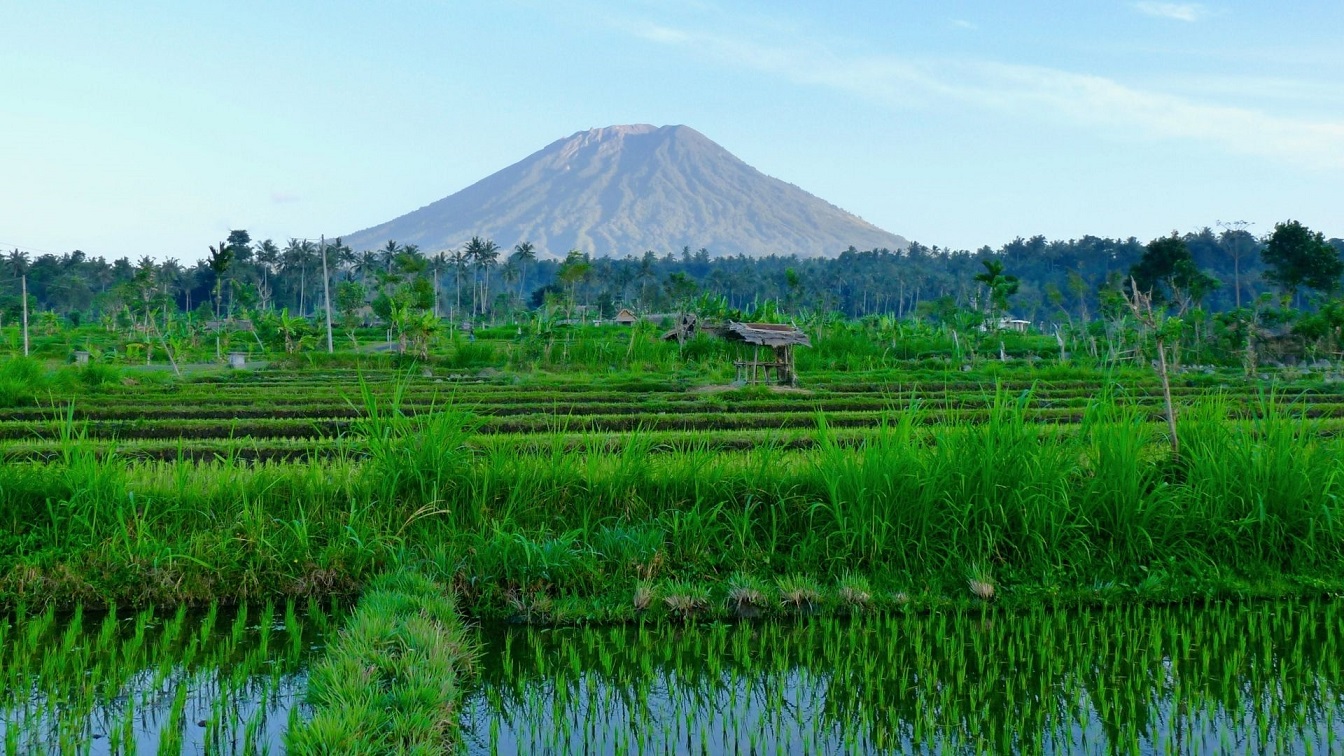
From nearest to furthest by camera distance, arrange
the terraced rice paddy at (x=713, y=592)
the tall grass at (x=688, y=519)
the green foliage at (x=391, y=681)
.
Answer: the green foliage at (x=391, y=681), the terraced rice paddy at (x=713, y=592), the tall grass at (x=688, y=519)

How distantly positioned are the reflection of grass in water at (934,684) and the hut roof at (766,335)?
14.8m

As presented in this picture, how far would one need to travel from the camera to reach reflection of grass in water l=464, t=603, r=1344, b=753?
3.69 m

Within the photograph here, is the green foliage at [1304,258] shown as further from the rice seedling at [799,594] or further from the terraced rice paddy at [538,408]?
the rice seedling at [799,594]

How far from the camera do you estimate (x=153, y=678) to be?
423 centimetres

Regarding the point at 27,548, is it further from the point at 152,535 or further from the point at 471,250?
the point at 471,250

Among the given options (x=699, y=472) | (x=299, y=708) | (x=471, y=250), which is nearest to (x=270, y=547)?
(x=299, y=708)

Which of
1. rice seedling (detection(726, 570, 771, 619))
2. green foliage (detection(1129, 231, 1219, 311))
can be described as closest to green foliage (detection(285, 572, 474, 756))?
rice seedling (detection(726, 570, 771, 619))

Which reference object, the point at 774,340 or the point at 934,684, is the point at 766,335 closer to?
the point at 774,340

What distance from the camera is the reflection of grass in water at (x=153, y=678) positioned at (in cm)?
365

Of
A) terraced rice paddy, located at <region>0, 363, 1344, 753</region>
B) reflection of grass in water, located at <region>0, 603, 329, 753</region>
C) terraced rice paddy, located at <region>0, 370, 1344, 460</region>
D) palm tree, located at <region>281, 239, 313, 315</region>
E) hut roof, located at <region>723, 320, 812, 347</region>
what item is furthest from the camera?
palm tree, located at <region>281, 239, 313, 315</region>

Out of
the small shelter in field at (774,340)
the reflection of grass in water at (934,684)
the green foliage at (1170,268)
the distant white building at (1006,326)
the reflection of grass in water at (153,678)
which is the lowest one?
the reflection of grass in water at (934,684)

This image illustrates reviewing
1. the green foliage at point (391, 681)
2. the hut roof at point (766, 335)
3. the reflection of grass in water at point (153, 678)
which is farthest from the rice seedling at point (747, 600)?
the hut roof at point (766, 335)

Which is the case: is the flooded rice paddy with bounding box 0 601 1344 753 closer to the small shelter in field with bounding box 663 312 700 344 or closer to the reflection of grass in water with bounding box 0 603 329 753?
the reflection of grass in water with bounding box 0 603 329 753

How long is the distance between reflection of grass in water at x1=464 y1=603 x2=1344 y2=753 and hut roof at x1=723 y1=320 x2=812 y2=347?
14.8m
